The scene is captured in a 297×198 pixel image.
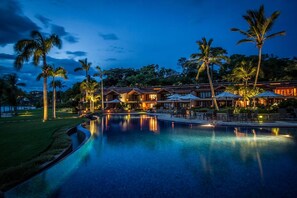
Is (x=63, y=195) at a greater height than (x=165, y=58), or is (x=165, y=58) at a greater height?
(x=165, y=58)

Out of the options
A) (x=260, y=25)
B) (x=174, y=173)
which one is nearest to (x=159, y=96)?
(x=260, y=25)

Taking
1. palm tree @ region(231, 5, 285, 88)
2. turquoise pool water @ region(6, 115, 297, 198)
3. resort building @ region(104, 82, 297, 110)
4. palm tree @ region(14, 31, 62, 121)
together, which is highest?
palm tree @ region(231, 5, 285, 88)

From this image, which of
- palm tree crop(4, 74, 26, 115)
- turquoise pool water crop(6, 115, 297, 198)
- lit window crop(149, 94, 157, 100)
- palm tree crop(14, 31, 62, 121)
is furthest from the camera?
lit window crop(149, 94, 157, 100)

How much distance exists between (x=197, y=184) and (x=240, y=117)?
14.2 m

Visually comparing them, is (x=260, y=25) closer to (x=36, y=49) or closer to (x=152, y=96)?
(x=36, y=49)

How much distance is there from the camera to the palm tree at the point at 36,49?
65.8 ft

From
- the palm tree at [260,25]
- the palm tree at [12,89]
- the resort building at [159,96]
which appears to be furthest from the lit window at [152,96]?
the palm tree at [12,89]

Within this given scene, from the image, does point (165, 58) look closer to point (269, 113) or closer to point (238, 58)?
point (238, 58)

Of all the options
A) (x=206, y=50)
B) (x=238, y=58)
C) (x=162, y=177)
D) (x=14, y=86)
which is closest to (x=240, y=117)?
(x=206, y=50)

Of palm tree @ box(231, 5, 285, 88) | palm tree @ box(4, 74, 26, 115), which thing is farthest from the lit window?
palm tree @ box(4, 74, 26, 115)

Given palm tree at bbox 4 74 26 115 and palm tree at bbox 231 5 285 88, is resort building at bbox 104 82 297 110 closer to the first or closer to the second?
palm tree at bbox 231 5 285 88

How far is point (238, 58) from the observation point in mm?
50031

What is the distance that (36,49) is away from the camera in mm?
20797

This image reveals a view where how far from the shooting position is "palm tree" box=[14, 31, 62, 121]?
20047 millimetres
